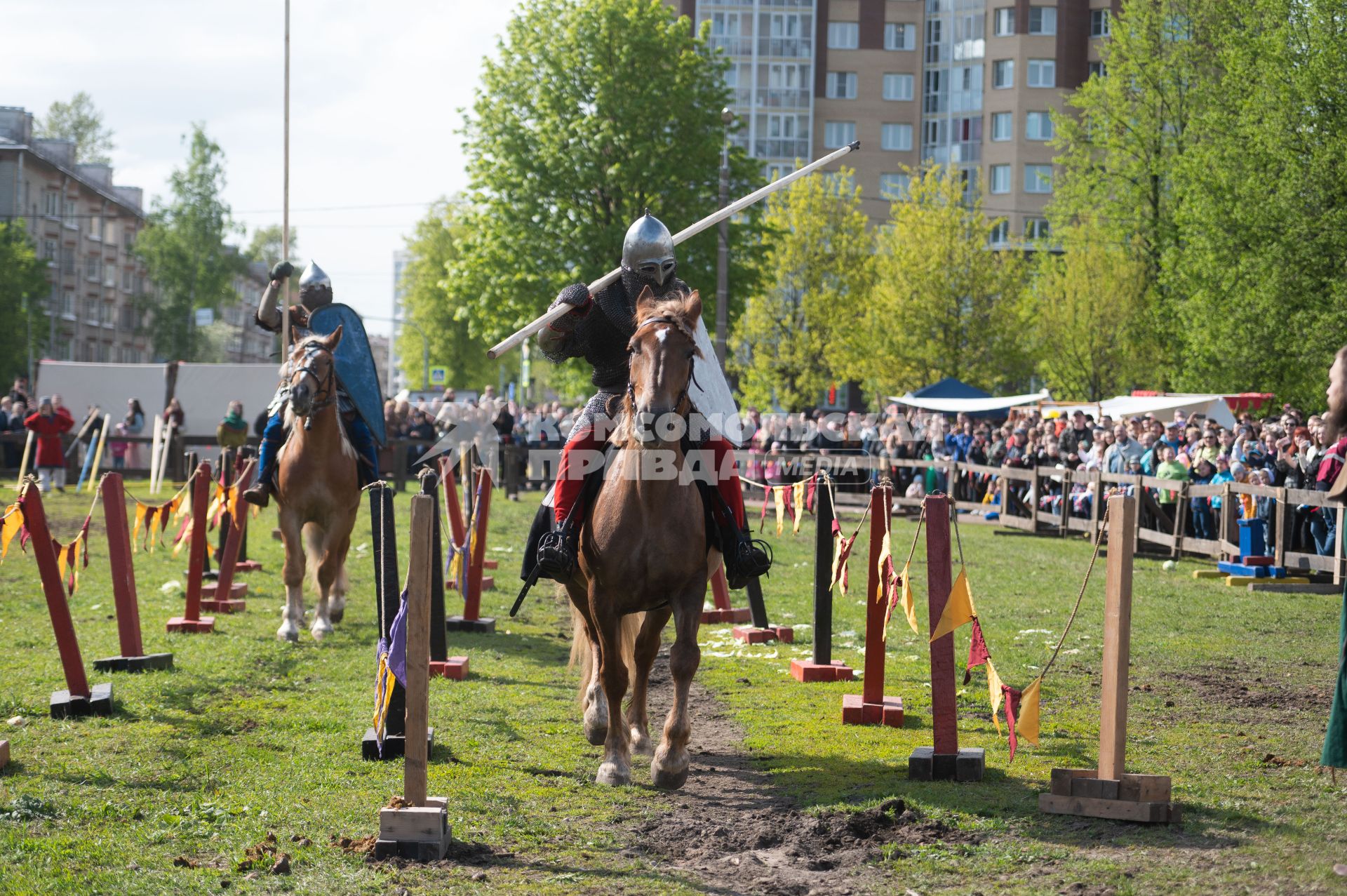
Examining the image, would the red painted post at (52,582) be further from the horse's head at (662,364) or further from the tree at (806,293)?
the tree at (806,293)

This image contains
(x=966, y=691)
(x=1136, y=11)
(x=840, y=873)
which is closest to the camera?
(x=840, y=873)

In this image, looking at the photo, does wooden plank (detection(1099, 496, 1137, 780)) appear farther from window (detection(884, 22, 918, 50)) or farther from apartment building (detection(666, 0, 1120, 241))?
window (detection(884, 22, 918, 50))

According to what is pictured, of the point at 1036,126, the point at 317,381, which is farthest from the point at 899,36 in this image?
the point at 317,381

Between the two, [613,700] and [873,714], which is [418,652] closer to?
[613,700]

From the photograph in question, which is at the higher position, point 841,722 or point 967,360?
point 967,360

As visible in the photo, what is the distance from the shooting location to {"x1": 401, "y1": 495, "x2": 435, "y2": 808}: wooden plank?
5.75 m

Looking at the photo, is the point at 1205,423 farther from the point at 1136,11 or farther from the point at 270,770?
the point at 1136,11

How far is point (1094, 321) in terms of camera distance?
47.2 m

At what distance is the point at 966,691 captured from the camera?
31.4 ft

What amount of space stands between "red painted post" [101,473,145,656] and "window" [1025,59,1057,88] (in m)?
70.5

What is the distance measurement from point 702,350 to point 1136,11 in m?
44.7

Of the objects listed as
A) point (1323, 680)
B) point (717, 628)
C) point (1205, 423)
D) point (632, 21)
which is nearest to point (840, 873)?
point (1323, 680)

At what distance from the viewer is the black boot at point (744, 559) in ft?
24.1

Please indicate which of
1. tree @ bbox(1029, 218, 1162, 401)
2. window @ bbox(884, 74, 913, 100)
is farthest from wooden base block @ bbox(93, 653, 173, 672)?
window @ bbox(884, 74, 913, 100)
